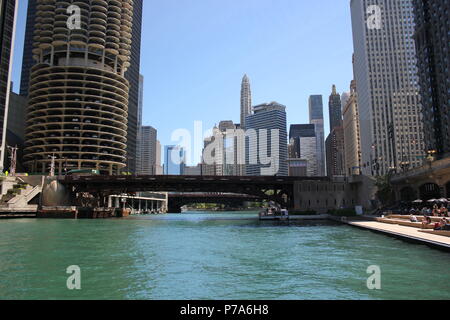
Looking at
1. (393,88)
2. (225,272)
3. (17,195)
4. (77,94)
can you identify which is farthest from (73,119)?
(393,88)

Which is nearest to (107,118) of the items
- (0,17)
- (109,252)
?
(0,17)

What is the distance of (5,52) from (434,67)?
153m

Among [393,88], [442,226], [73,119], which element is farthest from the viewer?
[393,88]

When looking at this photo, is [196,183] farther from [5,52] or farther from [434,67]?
[434,67]

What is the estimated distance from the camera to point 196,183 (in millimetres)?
98812

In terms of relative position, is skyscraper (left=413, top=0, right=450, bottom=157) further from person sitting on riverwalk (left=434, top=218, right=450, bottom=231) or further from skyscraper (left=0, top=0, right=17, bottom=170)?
skyscraper (left=0, top=0, right=17, bottom=170)

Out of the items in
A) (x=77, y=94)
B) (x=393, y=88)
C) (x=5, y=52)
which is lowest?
(x=77, y=94)

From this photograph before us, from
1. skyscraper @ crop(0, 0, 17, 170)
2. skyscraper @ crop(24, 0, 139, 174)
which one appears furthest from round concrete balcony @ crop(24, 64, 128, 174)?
skyscraper @ crop(0, 0, 17, 170)

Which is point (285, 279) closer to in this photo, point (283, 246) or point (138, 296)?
point (138, 296)

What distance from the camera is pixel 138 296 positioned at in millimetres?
15500

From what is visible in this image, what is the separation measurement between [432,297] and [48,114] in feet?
510

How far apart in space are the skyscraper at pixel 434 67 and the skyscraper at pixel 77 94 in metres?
124

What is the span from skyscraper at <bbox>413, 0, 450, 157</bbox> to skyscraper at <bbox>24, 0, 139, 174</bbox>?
124491 millimetres

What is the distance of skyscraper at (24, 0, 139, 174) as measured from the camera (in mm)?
142625
